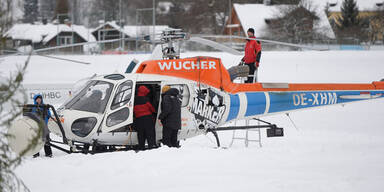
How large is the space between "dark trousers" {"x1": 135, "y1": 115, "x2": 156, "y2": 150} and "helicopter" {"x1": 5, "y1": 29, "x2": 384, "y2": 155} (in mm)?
226

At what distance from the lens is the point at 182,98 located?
9.15 meters

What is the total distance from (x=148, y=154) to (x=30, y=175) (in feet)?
6.22

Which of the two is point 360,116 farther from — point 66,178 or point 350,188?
point 66,178

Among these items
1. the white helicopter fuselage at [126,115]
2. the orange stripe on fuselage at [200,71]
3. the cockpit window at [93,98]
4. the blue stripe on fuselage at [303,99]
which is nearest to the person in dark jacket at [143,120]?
the white helicopter fuselage at [126,115]

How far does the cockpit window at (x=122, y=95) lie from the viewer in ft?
27.2

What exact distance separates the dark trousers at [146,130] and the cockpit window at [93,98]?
781mm

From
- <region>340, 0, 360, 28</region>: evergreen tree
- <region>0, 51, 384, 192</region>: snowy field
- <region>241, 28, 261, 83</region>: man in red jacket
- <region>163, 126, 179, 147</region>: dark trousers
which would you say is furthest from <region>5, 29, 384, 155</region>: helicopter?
<region>340, 0, 360, 28</region>: evergreen tree

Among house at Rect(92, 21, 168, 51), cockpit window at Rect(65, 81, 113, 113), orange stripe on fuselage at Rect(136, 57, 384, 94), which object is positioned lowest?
cockpit window at Rect(65, 81, 113, 113)

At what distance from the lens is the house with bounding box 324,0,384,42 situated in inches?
1790

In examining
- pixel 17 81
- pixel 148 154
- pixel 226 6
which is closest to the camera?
pixel 17 81

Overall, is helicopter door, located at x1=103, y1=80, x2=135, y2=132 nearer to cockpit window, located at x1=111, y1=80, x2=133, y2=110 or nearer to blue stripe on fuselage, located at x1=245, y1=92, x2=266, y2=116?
cockpit window, located at x1=111, y1=80, x2=133, y2=110

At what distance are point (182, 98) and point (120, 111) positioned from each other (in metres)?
1.52

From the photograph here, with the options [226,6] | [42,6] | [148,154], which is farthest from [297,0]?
[42,6]

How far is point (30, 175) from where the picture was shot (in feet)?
19.8
